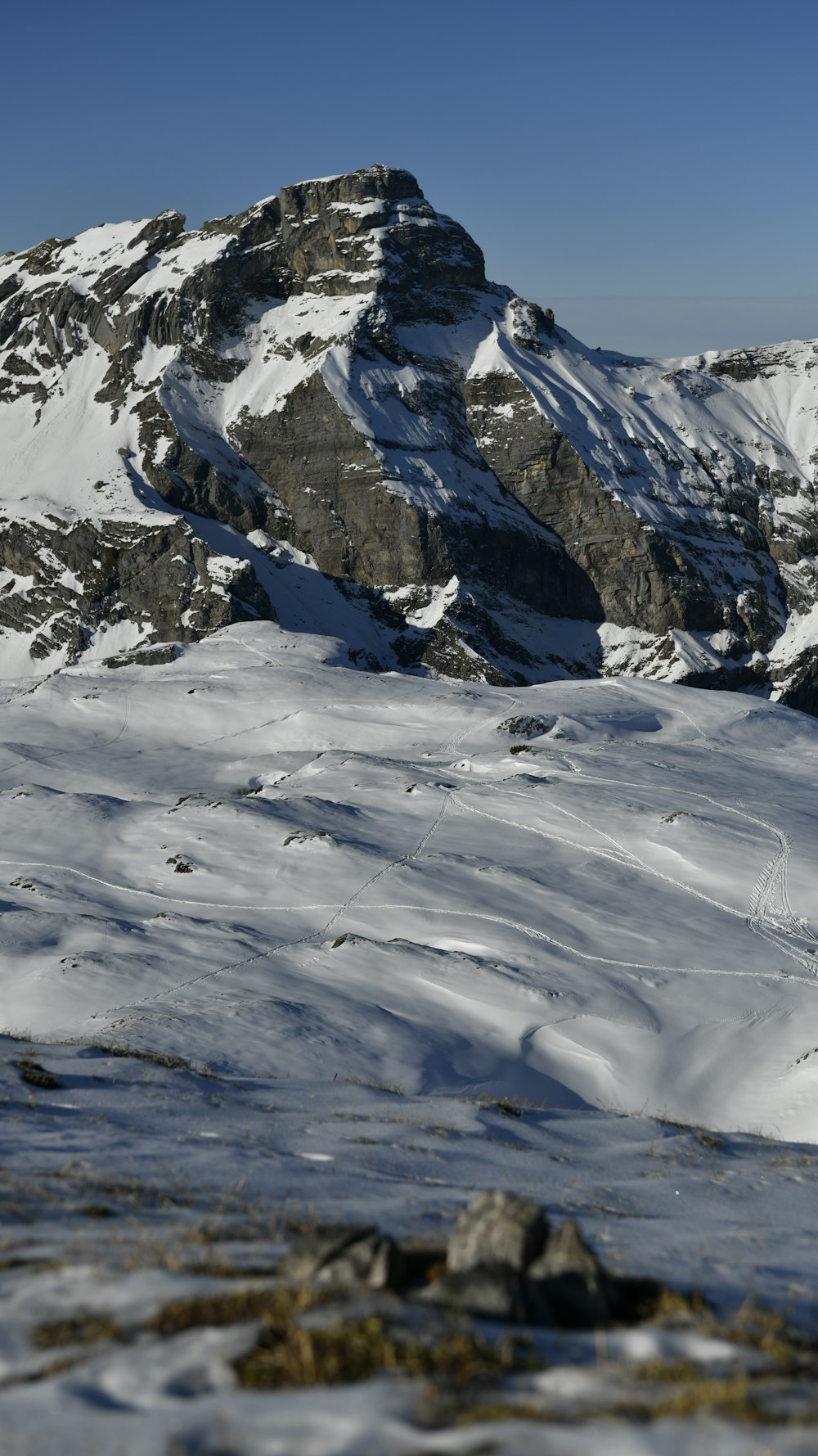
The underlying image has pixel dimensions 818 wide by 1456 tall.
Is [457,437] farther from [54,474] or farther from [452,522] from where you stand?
[54,474]

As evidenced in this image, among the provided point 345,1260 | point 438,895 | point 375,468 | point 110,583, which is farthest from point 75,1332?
point 375,468

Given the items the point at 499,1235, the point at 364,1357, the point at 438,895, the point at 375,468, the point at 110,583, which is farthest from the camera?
the point at 375,468

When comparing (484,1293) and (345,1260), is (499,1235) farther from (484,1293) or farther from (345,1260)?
(345,1260)

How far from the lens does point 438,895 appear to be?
4134cm

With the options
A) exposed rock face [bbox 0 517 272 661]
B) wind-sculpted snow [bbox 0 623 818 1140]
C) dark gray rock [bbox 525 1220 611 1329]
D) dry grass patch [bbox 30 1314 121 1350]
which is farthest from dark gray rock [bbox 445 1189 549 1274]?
exposed rock face [bbox 0 517 272 661]

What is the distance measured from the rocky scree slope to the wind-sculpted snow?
77.4 metres

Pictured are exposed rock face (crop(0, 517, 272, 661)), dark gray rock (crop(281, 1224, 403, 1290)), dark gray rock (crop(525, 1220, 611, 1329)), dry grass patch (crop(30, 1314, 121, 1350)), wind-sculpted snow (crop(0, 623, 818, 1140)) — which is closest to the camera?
dry grass patch (crop(30, 1314, 121, 1350))

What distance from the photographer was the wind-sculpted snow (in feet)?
101

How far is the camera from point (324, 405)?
163 m

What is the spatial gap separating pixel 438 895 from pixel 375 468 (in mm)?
125876

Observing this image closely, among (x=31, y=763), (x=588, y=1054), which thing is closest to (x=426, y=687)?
(x=31, y=763)

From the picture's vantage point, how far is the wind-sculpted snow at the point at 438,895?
1212 inches

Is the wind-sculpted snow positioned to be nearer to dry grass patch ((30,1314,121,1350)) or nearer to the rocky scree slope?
dry grass patch ((30,1314,121,1350))

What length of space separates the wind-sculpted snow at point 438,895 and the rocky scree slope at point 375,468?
254ft
